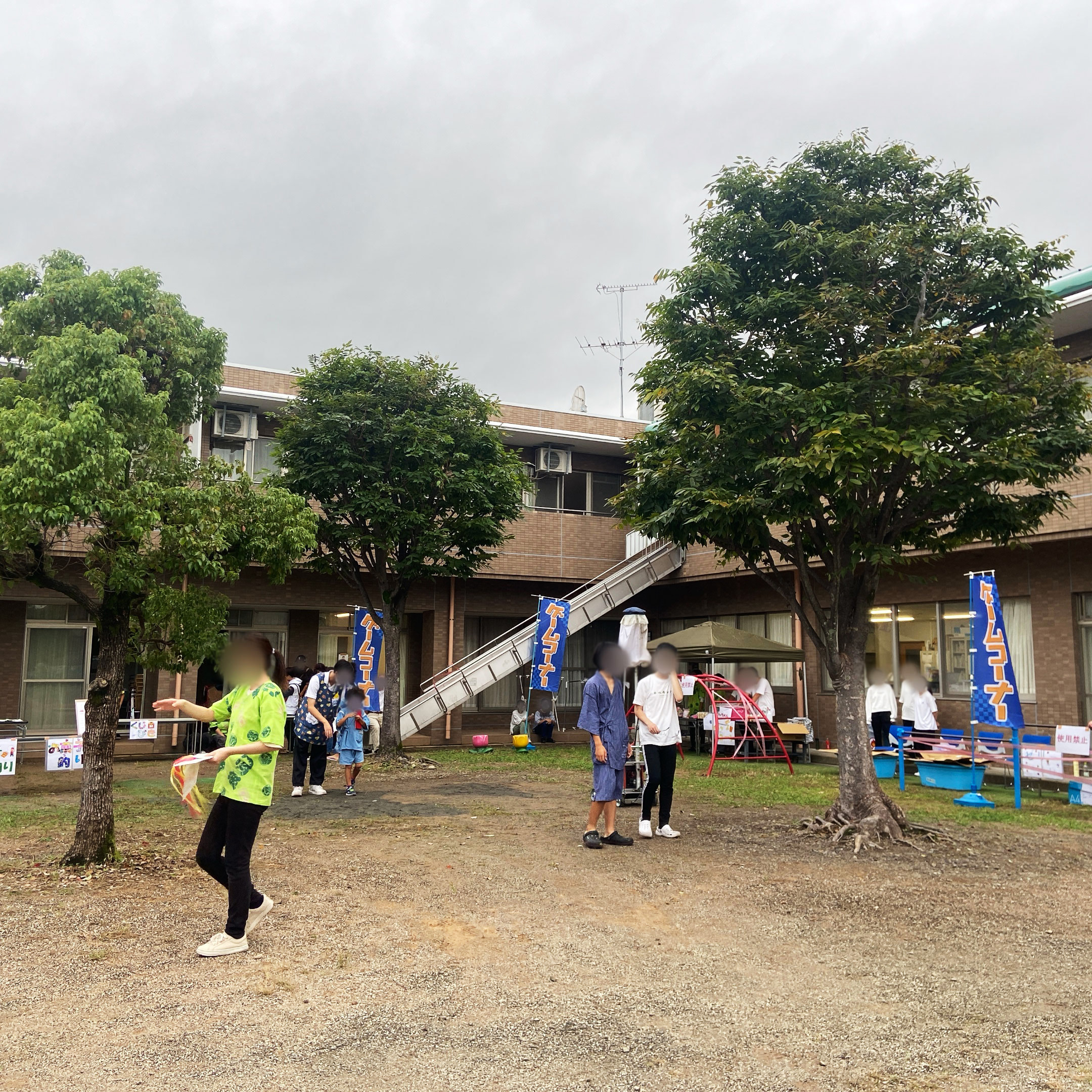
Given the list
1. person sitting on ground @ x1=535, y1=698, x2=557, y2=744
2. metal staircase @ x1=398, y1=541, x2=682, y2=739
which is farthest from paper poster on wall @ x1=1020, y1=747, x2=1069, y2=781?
person sitting on ground @ x1=535, y1=698, x2=557, y2=744

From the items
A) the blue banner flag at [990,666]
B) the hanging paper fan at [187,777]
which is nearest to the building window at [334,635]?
the blue banner flag at [990,666]

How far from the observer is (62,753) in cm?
1195

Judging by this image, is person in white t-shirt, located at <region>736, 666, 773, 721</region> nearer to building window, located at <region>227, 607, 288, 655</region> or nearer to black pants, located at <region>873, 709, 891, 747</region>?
black pants, located at <region>873, 709, 891, 747</region>

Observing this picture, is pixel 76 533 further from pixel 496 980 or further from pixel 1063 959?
pixel 1063 959

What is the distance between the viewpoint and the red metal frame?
15.7 meters

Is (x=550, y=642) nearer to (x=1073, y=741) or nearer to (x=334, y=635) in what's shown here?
(x=334, y=635)

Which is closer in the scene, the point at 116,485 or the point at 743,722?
the point at 116,485

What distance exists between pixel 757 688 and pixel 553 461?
815 cm

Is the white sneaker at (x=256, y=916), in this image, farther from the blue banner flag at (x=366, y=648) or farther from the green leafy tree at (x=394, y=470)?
the blue banner flag at (x=366, y=648)

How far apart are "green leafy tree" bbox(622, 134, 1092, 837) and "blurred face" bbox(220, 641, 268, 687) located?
4506 millimetres

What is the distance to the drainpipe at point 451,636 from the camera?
831 inches

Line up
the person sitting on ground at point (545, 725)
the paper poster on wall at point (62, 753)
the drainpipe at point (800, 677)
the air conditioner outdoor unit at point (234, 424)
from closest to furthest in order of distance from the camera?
the paper poster on wall at point (62, 753)
the drainpipe at point (800, 677)
the air conditioner outdoor unit at point (234, 424)
the person sitting on ground at point (545, 725)

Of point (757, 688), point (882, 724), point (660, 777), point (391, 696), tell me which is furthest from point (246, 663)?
point (757, 688)

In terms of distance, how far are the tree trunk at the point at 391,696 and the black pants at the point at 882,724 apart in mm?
8193
